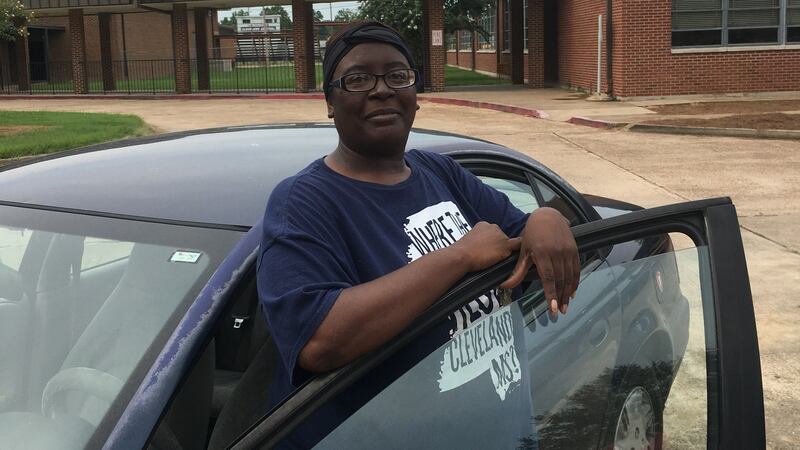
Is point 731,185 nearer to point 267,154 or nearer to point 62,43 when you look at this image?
point 267,154

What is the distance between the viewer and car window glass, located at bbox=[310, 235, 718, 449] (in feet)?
4.95

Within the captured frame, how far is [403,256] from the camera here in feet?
5.51

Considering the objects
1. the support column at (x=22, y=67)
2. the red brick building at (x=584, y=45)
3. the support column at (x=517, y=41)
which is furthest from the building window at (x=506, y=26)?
the support column at (x=22, y=67)

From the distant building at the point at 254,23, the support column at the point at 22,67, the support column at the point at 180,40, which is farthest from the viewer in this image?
the distant building at the point at 254,23

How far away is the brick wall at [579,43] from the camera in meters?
22.3

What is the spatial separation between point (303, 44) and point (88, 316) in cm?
2754

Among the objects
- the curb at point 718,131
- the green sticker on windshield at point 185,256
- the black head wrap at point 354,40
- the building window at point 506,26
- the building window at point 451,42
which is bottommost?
the curb at point 718,131

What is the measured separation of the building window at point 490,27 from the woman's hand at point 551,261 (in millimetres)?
35728

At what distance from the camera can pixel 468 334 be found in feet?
5.05

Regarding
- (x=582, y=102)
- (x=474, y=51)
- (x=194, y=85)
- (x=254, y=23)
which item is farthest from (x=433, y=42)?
A: (x=254, y=23)

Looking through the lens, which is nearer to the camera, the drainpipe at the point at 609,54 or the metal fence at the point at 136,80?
the drainpipe at the point at 609,54

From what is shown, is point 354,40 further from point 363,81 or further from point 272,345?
point 272,345

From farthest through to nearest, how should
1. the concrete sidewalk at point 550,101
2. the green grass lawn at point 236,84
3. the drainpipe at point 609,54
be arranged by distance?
the green grass lawn at point 236,84
the drainpipe at point 609,54
the concrete sidewalk at point 550,101

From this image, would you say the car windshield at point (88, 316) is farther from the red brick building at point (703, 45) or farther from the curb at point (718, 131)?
the red brick building at point (703, 45)
